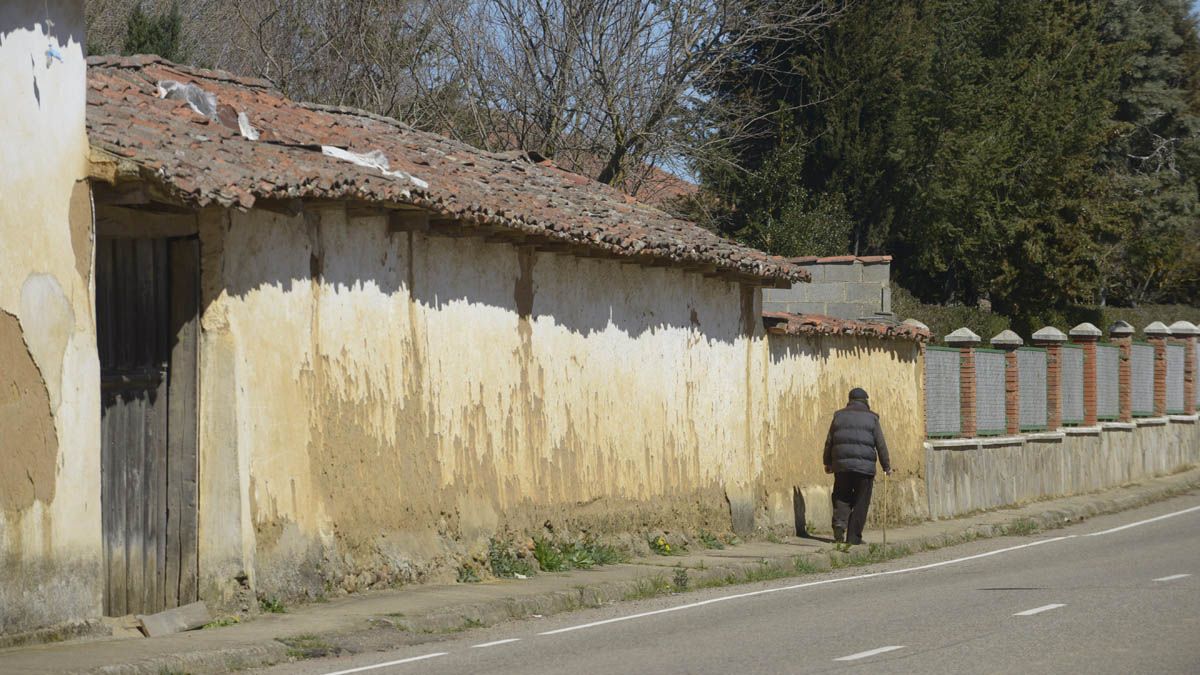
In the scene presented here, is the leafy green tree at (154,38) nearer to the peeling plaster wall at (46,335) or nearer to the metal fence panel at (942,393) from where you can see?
the metal fence panel at (942,393)

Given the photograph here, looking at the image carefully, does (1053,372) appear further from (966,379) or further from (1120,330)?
→ (1120,330)

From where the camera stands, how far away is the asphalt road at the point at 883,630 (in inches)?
364

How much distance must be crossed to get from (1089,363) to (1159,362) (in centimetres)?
417

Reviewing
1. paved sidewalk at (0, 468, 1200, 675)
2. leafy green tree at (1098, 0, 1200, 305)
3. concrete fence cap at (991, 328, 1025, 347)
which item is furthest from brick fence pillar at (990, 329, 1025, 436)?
leafy green tree at (1098, 0, 1200, 305)

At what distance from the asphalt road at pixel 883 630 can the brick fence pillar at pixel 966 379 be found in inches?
316

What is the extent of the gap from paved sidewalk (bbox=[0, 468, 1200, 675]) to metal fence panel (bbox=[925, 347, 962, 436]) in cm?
364

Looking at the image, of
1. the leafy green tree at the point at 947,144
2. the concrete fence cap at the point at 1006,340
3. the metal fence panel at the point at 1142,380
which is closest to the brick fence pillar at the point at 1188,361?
the metal fence panel at the point at 1142,380

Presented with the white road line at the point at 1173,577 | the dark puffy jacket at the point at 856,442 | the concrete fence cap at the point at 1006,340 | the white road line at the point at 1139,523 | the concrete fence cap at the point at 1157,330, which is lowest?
the white road line at the point at 1139,523

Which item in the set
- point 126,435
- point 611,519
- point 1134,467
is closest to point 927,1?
point 1134,467

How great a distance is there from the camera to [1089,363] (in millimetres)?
29156

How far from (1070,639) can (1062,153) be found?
111 ft

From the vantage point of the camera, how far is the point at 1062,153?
137 feet

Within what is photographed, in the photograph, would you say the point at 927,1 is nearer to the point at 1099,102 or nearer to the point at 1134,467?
the point at 1099,102

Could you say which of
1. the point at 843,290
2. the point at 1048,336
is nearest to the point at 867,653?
the point at 843,290
